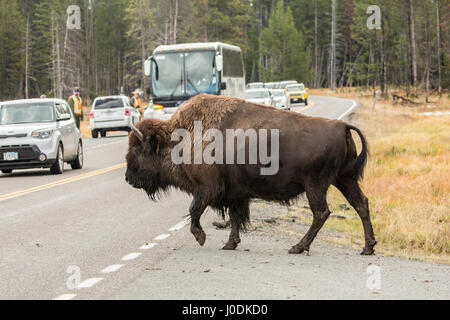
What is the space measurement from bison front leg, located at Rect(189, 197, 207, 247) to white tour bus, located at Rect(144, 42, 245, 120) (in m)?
17.6

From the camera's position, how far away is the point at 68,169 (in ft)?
69.2

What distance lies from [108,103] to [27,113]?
1674 cm

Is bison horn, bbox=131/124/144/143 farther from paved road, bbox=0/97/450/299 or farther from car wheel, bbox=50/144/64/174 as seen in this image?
car wheel, bbox=50/144/64/174

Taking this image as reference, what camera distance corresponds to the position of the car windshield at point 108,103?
36094 millimetres

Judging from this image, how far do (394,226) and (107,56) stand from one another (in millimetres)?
92202

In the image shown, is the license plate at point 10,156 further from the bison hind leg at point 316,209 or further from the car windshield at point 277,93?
the car windshield at point 277,93

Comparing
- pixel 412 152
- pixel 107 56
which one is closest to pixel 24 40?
pixel 107 56

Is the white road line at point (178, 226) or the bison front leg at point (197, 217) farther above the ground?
the bison front leg at point (197, 217)

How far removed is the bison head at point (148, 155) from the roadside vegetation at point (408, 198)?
2.67m

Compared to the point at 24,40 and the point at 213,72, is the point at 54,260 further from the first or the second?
the point at 24,40

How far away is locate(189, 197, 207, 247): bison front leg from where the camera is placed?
8.74 m

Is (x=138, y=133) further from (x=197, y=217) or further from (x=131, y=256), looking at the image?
(x=131, y=256)

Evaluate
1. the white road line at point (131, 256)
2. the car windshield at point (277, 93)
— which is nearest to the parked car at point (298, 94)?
the car windshield at point (277, 93)
